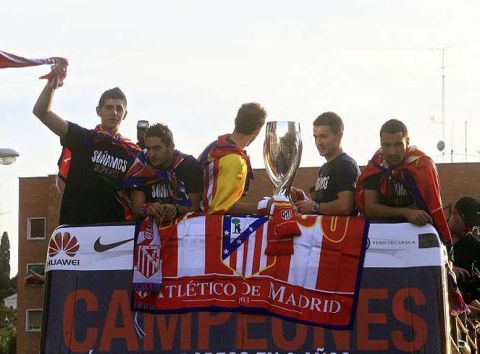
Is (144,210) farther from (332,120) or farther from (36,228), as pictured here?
(36,228)

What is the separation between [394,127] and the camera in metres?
7.18

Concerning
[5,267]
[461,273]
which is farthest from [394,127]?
[5,267]

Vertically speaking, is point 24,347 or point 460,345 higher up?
point 460,345

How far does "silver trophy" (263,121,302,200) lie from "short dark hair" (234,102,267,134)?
687 millimetres

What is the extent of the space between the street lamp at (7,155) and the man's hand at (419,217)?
1751 centimetres

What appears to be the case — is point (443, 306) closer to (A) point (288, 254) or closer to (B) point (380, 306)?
(B) point (380, 306)

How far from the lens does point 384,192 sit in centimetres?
707

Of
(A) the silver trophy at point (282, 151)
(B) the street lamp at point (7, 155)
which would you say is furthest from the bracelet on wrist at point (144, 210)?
(B) the street lamp at point (7, 155)

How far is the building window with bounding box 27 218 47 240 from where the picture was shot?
73500 mm

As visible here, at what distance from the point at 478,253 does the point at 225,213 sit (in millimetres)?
3059

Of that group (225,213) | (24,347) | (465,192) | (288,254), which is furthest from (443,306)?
(24,347)

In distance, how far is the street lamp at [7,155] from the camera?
76.0 feet

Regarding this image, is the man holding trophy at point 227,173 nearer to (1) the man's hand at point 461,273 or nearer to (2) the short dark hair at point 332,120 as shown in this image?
(2) the short dark hair at point 332,120

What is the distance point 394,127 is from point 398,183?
0.33 meters
